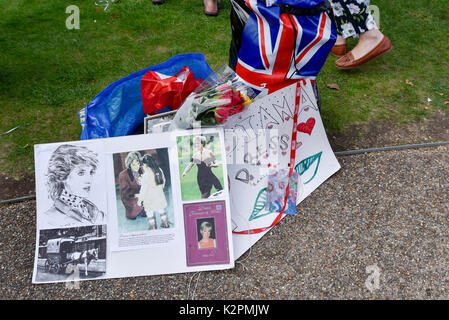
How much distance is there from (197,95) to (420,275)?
1.23m

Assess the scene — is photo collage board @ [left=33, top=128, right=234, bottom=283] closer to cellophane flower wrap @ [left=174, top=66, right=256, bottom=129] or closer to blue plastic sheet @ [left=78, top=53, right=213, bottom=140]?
cellophane flower wrap @ [left=174, top=66, right=256, bottom=129]

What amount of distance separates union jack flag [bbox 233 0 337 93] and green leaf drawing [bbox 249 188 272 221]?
496 millimetres

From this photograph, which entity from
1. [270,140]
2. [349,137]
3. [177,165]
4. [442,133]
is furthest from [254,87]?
[442,133]

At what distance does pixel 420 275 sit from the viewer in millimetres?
1565

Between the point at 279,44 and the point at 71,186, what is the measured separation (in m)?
1.10

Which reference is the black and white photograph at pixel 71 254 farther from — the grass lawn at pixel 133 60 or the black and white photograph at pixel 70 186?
the grass lawn at pixel 133 60

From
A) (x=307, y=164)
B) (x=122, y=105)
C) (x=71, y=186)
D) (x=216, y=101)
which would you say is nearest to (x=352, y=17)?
(x=307, y=164)

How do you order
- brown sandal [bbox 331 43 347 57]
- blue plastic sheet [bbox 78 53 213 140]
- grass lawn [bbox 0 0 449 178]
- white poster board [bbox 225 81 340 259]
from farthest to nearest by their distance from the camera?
brown sandal [bbox 331 43 347 57], grass lawn [bbox 0 0 449 178], blue plastic sheet [bbox 78 53 213 140], white poster board [bbox 225 81 340 259]

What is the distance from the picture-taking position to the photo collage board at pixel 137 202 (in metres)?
1.59

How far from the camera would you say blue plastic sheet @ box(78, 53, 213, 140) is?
186 cm

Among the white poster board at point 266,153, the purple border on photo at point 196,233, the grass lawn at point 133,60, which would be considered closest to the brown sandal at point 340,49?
the grass lawn at point 133,60

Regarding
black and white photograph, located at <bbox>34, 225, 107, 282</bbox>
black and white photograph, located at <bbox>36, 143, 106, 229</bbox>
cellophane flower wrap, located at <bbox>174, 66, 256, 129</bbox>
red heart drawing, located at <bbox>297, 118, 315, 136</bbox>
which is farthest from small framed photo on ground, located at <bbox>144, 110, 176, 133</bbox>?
red heart drawing, located at <bbox>297, 118, 315, 136</bbox>

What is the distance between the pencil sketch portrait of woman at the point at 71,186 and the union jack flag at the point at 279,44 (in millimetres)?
811

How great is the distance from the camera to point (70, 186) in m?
1.62
